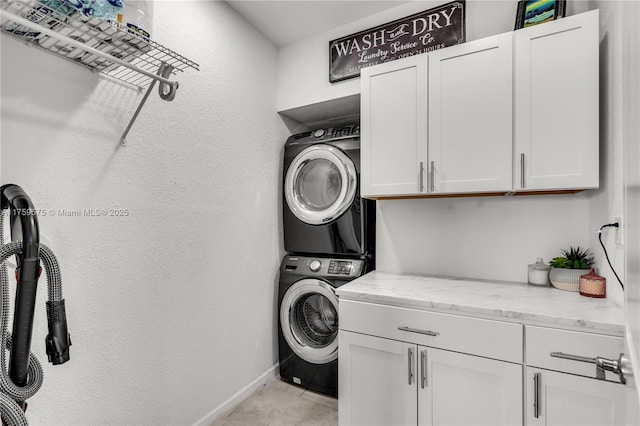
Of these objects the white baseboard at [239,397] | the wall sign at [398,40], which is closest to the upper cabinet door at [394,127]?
the wall sign at [398,40]

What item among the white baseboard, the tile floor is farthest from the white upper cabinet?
the white baseboard

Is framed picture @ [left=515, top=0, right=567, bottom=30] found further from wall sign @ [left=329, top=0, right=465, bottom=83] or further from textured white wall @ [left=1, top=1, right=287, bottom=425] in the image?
textured white wall @ [left=1, top=1, right=287, bottom=425]

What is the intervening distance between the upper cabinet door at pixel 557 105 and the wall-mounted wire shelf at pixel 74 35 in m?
1.59

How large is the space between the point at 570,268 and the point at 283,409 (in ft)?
6.08

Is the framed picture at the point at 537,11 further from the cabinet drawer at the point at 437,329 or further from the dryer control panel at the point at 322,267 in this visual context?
the dryer control panel at the point at 322,267

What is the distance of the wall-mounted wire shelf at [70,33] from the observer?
35.5 inches

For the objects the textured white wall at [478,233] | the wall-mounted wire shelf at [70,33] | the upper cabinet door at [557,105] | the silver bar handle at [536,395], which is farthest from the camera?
the textured white wall at [478,233]

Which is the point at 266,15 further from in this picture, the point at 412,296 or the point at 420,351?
the point at 420,351

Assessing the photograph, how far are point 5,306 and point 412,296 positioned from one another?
1447mm

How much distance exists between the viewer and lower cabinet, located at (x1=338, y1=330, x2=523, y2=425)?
1290 mm

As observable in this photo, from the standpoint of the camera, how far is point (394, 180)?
1813mm

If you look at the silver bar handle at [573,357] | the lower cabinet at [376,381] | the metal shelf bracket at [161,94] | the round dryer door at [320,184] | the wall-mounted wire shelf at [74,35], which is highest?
the wall-mounted wire shelf at [74,35]

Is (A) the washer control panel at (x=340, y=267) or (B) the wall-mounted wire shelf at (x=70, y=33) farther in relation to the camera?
(A) the washer control panel at (x=340, y=267)

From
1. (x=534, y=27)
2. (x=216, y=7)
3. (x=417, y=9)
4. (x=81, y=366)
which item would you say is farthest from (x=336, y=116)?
(x=81, y=366)
